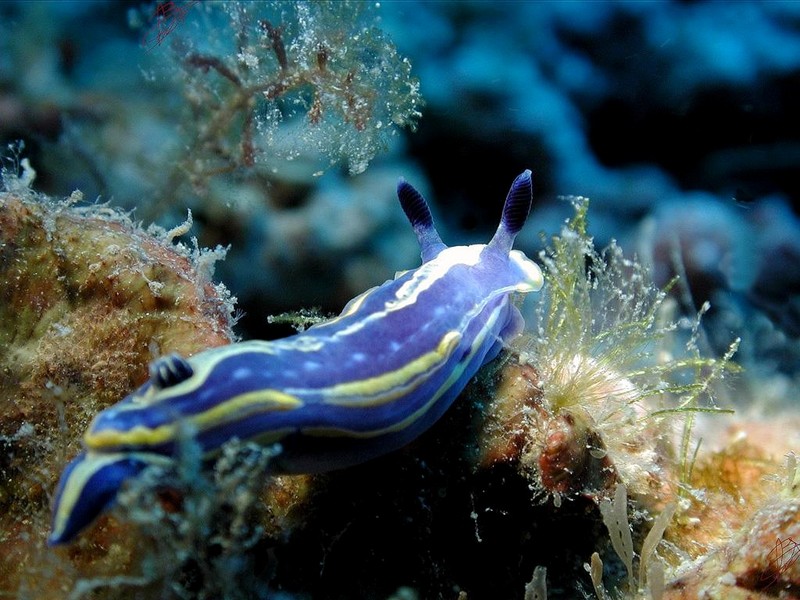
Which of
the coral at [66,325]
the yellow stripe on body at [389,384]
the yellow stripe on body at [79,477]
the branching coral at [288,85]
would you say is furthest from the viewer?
the branching coral at [288,85]

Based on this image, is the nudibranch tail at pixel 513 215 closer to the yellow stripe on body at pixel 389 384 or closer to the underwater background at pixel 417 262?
the underwater background at pixel 417 262

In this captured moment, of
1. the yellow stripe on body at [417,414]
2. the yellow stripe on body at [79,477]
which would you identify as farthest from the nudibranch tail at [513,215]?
the yellow stripe on body at [79,477]

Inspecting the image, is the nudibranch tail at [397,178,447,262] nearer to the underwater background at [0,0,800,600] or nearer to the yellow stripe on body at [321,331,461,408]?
the underwater background at [0,0,800,600]

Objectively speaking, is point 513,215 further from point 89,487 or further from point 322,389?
point 89,487

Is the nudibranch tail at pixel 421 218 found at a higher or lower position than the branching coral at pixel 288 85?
lower

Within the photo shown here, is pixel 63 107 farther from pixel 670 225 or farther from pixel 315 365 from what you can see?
pixel 670 225

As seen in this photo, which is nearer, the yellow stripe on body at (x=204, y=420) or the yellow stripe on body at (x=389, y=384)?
the yellow stripe on body at (x=204, y=420)

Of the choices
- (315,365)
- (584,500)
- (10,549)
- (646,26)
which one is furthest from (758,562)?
(646,26)

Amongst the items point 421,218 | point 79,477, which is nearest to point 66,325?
point 79,477
